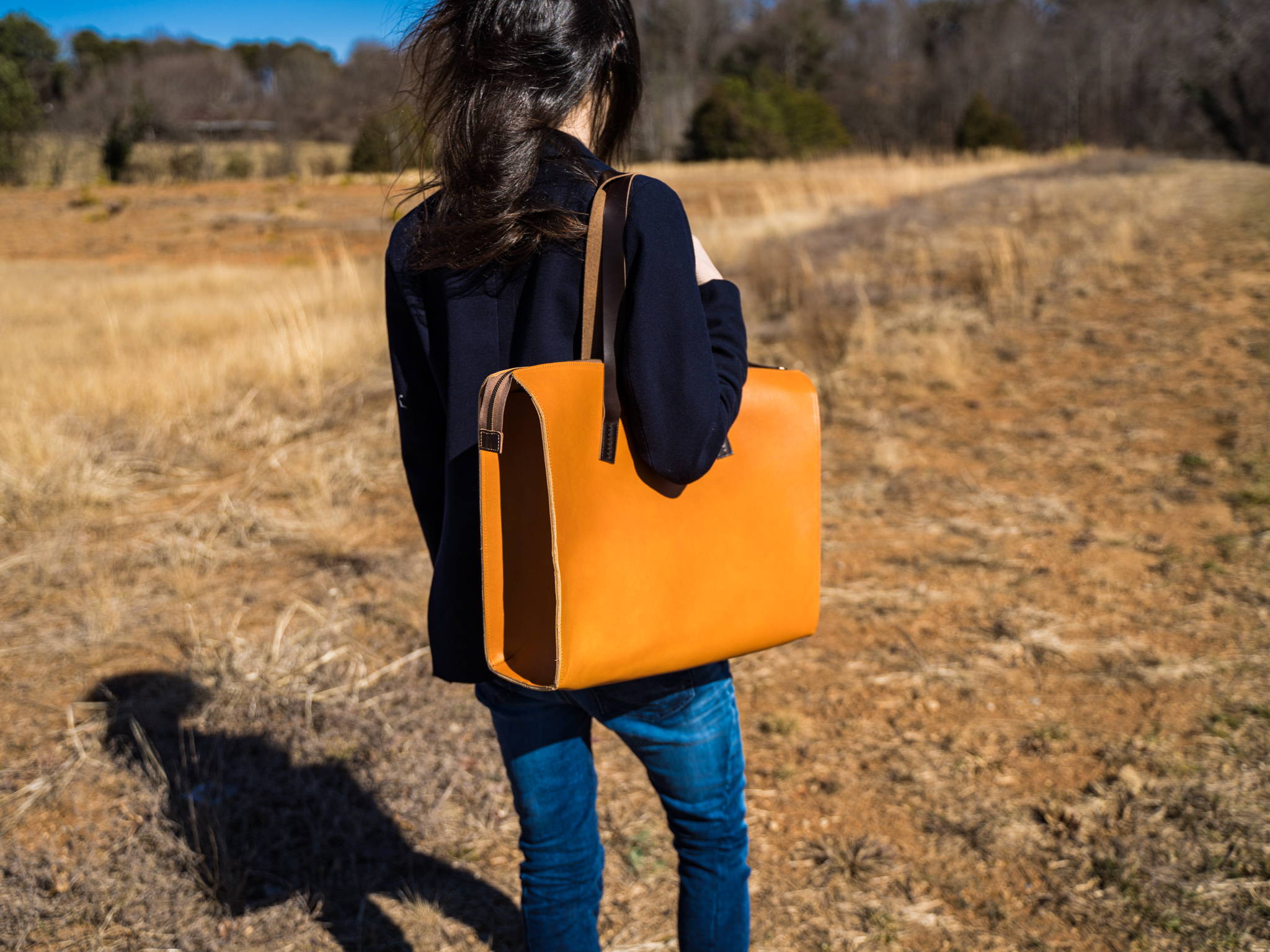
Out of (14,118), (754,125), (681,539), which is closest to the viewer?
(681,539)

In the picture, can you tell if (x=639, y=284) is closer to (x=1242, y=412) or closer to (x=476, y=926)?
(x=476, y=926)

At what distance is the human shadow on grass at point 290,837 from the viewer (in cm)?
187

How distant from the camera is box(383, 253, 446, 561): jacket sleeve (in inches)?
43.7

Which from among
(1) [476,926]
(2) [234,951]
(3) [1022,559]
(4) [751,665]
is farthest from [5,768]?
(3) [1022,559]

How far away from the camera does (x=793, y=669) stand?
2787 millimetres

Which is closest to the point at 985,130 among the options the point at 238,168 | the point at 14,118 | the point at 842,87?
the point at 842,87

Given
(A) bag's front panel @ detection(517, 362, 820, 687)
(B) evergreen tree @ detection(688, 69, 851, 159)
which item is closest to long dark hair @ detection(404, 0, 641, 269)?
(A) bag's front panel @ detection(517, 362, 820, 687)

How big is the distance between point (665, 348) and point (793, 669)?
Result: 207cm

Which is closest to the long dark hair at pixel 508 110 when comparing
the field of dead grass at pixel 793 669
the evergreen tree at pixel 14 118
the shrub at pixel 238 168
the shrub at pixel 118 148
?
the field of dead grass at pixel 793 669

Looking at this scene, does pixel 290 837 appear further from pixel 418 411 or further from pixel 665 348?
pixel 665 348

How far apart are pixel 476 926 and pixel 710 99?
3841 cm

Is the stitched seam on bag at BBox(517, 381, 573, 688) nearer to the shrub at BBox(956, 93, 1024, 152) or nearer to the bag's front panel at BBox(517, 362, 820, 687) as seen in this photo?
the bag's front panel at BBox(517, 362, 820, 687)

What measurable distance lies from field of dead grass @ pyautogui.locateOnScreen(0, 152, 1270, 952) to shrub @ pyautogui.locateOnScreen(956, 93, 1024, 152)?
30120mm

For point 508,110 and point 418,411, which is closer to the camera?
point 508,110
